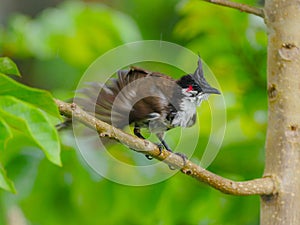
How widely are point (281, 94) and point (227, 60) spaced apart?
2.04ft

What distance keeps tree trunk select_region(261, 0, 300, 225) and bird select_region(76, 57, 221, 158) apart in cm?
13

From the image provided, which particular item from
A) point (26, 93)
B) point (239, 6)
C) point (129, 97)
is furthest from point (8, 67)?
point (239, 6)

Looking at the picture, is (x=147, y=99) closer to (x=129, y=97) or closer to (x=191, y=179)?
(x=129, y=97)

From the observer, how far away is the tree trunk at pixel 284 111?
39.6 inches

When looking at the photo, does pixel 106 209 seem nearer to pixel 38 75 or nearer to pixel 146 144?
pixel 146 144

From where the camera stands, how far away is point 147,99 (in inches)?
37.7

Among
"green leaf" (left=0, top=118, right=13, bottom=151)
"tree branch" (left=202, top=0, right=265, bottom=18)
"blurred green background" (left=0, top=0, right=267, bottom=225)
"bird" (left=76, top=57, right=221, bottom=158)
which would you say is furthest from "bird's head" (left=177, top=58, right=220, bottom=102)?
"blurred green background" (left=0, top=0, right=267, bottom=225)

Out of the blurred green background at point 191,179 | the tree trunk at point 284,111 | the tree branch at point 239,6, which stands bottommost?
the blurred green background at point 191,179

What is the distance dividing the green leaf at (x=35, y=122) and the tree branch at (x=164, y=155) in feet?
0.09

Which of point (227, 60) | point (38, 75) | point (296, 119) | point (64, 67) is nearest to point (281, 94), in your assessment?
point (296, 119)

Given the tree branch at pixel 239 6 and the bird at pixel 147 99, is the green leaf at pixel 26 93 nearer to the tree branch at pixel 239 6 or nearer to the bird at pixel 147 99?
the bird at pixel 147 99

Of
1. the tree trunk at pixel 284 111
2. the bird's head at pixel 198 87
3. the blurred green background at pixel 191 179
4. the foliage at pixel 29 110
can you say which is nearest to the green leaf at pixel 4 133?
the foliage at pixel 29 110

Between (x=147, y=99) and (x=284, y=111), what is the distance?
20 centimetres

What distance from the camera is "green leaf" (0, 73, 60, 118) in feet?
2.89
